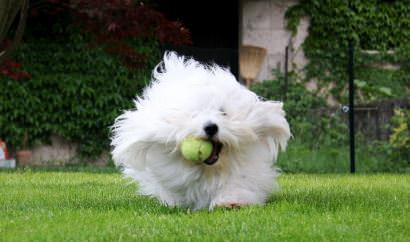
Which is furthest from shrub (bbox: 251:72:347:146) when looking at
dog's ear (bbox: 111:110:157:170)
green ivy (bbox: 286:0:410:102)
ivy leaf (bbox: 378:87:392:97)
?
dog's ear (bbox: 111:110:157:170)

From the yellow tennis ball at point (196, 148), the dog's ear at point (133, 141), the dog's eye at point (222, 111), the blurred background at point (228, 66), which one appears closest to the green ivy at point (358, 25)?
the blurred background at point (228, 66)

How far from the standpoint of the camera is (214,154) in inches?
251

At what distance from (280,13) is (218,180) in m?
10.4

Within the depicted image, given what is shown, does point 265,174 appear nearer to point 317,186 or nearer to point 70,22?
point 317,186

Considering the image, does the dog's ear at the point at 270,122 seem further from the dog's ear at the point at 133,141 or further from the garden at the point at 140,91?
the dog's ear at the point at 133,141

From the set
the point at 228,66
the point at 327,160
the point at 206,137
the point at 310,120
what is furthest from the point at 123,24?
the point at 206,137

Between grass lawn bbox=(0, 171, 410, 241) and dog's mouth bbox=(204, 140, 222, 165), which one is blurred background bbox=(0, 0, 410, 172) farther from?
dog's mouth bbox=(204, 140, 222, 165)

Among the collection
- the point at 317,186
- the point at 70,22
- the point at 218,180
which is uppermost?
the point at 70,22

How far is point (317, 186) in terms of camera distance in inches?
366

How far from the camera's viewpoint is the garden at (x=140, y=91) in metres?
8.31

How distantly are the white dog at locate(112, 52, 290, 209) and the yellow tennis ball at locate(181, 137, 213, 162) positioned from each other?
0.16 ft

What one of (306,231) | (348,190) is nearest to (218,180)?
(306,231)

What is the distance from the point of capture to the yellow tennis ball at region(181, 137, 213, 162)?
20.4 feet

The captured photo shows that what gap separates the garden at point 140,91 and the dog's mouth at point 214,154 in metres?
0.40
